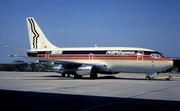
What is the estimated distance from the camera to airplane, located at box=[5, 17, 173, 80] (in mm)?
27373

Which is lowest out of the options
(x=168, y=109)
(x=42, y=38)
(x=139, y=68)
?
(x=168, y=109)

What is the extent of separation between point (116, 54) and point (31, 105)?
20150 millimetres

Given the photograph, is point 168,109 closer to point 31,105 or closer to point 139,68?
point 31,105

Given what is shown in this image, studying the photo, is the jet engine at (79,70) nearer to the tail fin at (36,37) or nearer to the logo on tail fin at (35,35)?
the tail fin at (36,37)

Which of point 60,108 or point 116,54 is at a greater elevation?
point 116,54

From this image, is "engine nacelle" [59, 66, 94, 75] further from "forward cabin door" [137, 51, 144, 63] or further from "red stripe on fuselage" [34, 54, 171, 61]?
"forward cabin door" [137, 51, 144, 63]

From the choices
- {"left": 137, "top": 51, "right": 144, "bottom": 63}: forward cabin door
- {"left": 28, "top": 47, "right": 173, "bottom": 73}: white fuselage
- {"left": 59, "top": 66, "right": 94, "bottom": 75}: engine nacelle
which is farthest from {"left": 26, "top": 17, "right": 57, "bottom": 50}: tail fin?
{"left": 137, "top": 51, "right": 144, "bottom": 63}: forward cabin door

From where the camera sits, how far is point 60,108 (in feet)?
30.0

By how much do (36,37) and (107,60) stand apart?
12.1 meters

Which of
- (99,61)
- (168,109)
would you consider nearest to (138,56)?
(99,61)

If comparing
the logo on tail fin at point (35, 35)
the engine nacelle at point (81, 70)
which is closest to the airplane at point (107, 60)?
the engine nacelle at point (81, 70)

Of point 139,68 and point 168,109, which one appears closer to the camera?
point 168,109

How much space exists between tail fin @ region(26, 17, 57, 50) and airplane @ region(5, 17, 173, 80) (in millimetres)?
1606

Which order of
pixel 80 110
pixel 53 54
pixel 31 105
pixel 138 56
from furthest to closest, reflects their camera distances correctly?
pixel 53 54 < pixel 138 56 < pixel 31 105 < pixel 80 110
